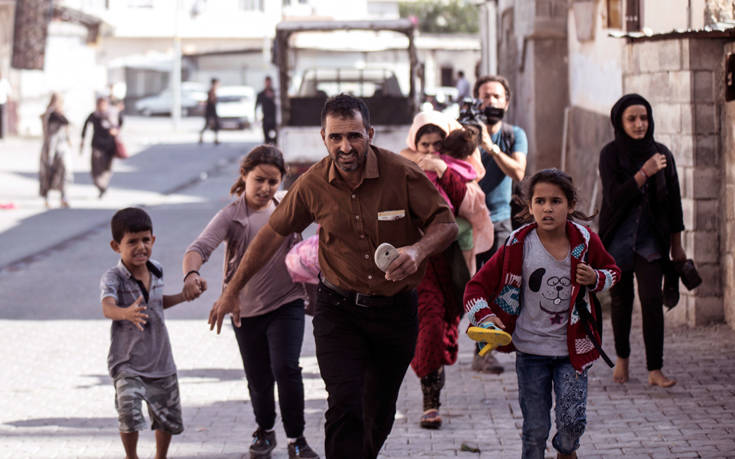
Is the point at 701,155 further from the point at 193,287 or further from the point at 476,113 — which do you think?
the point at 193,287

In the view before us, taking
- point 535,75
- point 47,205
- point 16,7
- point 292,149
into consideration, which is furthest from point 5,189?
point 16,7

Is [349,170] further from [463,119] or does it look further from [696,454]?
[463,119]

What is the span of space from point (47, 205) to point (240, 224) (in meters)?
15.1

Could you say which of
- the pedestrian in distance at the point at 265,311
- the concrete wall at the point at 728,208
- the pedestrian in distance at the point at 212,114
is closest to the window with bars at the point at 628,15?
the concrete wall at the point at 728,208

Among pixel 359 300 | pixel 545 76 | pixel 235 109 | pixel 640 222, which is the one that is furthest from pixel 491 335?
pixel 235 109

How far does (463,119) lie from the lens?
25.1 ft

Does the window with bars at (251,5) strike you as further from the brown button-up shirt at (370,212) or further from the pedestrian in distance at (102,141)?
the brown button-up shirt at (370,212)

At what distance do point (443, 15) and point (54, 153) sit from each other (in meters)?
61.9

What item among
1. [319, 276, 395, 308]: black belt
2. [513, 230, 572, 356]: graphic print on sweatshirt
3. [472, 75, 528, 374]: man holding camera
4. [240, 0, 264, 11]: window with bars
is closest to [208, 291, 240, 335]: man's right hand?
[319, 276, 395, 308]: black belt

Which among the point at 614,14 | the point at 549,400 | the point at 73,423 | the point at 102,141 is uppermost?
the point at 614,14

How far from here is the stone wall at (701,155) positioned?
29.8 feet

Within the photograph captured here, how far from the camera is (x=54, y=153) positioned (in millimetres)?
20328

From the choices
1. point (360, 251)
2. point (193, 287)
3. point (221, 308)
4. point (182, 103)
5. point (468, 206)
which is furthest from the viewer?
point (182, 103)

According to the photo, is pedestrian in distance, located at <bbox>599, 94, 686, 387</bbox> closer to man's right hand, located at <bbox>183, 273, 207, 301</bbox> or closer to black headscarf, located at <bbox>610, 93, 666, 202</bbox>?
black headscarf, located at <bbox>610, 93, 666, 202</bbox>
